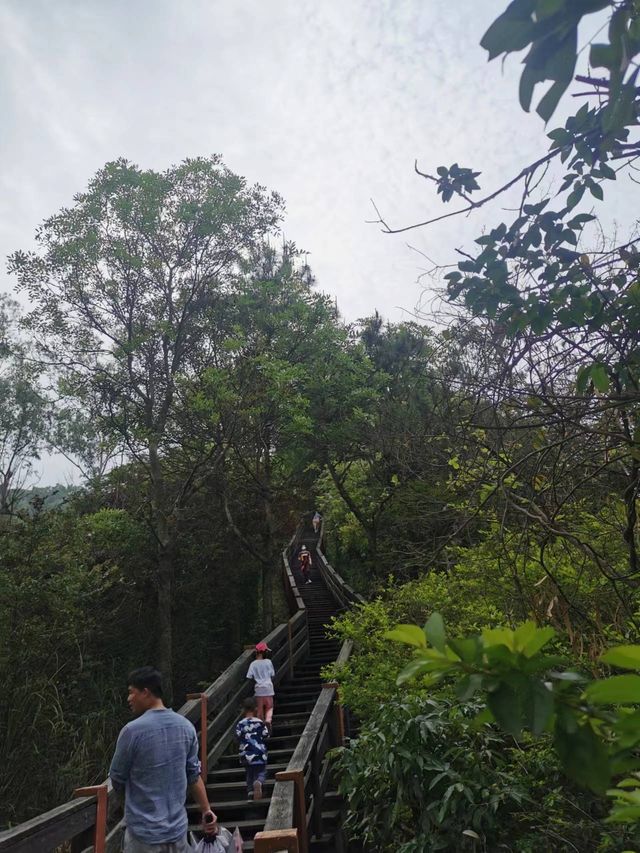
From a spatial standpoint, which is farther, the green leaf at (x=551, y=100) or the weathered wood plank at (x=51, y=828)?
the weathered wood plank at (x=51, y=828)

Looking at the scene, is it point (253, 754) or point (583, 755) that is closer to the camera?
point (583, 755)

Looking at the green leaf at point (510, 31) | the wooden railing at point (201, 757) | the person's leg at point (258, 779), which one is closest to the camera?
the green leaf at point (510, 31)

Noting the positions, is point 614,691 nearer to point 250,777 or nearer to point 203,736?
point 250,777

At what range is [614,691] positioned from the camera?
28.1 inches

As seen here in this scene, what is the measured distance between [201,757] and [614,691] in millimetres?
6264

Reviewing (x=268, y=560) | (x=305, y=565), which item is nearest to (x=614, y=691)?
(x=268, y=560)

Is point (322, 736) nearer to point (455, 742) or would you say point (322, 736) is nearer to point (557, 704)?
point (455, 742)

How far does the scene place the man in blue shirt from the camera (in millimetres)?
3105

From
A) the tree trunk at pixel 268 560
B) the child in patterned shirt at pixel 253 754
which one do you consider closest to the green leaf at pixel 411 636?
the child in patterned shirt at pixel 253 754

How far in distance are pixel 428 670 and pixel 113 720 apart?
36.0ft

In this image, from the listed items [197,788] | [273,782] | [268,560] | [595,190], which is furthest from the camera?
[268,560]

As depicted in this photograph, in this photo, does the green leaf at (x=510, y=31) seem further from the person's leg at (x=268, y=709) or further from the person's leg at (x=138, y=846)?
the person's leg at (x=268, y=709)

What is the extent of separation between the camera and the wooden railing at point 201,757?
3.06m

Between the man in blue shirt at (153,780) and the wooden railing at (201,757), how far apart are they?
0.39 metres
